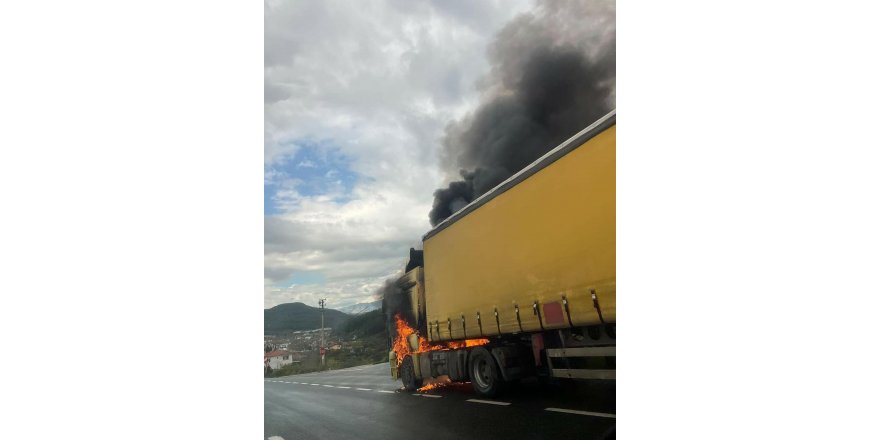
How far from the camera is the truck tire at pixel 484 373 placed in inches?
151

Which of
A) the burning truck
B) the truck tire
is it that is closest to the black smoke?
the burning truck

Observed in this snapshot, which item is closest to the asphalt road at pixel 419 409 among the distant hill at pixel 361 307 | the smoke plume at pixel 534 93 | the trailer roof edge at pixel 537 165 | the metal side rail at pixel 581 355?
the metal side rail at pixel 581 355

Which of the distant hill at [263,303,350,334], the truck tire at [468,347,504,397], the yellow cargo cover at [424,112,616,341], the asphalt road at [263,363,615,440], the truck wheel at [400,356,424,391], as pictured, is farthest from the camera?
the distant hill at [263,303,350,334]

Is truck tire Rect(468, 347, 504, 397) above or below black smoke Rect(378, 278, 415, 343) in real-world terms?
below

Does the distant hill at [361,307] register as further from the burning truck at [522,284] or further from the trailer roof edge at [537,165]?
the trailer roof edge at [537,165]

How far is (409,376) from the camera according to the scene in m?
4.02

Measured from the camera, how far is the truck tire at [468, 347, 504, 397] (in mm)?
3828

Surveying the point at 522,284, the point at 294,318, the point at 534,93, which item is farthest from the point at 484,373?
the point at 534,93

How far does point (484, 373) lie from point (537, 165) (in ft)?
4.73

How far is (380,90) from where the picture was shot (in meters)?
4.11

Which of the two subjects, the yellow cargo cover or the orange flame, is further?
the orange flame

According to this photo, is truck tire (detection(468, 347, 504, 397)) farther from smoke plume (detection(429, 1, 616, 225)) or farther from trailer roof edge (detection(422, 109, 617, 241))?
smoke plume (detection(429, 1, 616, 225))

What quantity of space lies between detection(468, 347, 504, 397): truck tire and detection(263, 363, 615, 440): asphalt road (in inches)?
2.3
